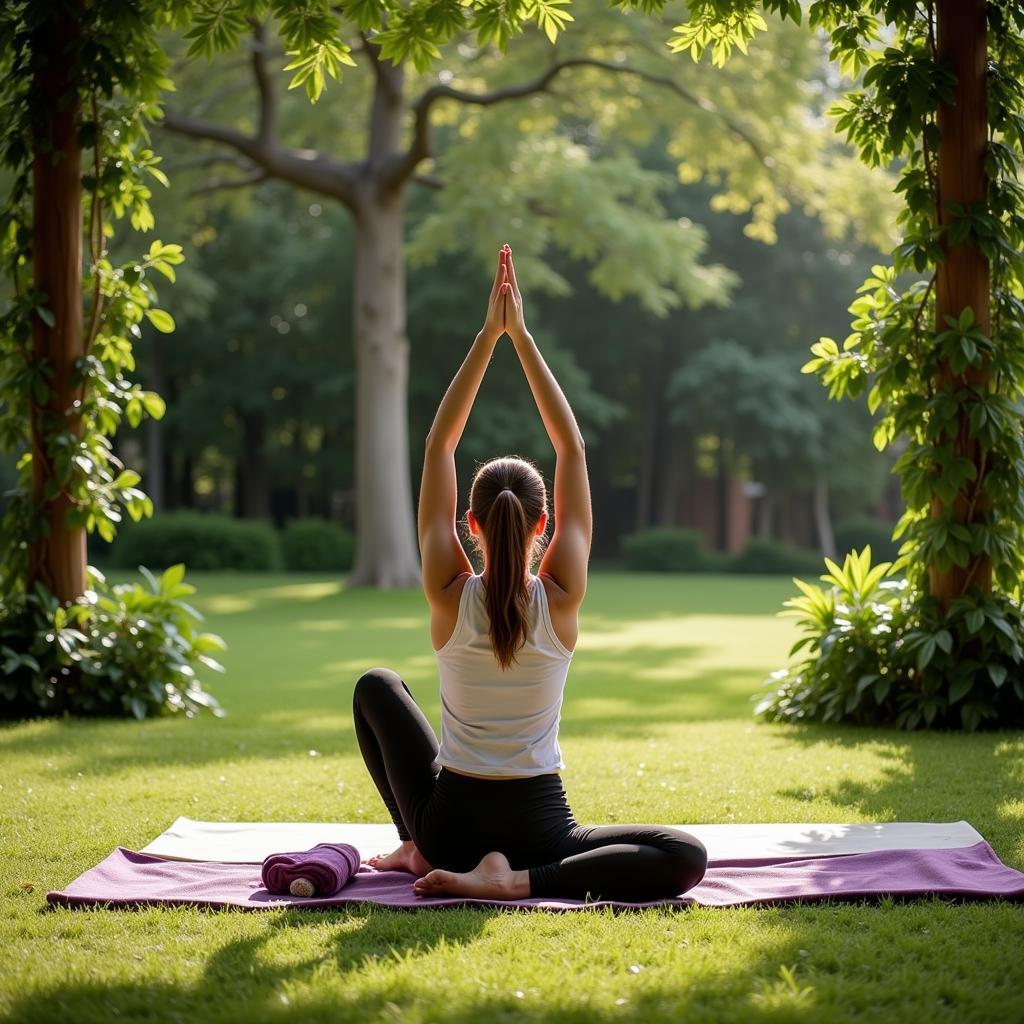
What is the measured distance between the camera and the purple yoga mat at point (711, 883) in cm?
417

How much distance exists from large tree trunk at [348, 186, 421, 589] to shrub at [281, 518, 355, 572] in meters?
7.92

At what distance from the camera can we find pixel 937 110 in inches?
291

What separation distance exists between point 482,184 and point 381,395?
4205 mm

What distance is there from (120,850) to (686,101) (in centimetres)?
2042

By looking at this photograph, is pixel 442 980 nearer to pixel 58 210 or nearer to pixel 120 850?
pixel 120 850

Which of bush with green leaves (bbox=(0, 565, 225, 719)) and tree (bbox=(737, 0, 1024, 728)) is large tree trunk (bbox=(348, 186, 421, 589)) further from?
tree (bbox=(737, 0, 1024, 728))

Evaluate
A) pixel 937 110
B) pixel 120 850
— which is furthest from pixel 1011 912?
pixel 937 110

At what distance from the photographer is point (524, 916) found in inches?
157

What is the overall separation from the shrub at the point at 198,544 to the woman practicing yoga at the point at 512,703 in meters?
25.5

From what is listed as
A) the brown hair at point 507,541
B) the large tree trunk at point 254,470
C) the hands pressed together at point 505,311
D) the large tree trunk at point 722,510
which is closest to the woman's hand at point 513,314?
the hands pressed together at point 505,311

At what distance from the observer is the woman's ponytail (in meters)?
3.97

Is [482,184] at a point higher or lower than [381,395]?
higher

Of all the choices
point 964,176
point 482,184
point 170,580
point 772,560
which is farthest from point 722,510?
point 964,176

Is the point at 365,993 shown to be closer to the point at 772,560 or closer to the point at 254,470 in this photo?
the point at 772,560
